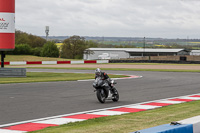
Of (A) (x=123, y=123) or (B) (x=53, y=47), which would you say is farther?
(B) (x=53, y=47)

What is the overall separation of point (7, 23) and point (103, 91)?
18809 mm

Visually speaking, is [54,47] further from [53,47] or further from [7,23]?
[7,23]

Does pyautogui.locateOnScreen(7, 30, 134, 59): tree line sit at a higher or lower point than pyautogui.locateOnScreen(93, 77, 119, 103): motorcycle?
higher

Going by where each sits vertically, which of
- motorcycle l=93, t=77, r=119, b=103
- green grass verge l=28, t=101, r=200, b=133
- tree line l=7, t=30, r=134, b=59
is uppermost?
tree line l=7, t=30, r=134, b=59

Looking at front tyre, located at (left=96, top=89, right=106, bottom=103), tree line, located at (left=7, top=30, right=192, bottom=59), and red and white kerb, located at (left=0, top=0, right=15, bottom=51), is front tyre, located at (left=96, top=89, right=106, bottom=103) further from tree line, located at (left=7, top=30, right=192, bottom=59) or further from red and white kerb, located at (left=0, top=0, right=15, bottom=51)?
tree line, located at (left=7, top=30, right=192, bottom=59)

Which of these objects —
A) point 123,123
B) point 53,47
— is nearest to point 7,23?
point 123,123

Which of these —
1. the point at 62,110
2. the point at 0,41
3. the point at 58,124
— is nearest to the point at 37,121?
the point at 58,124

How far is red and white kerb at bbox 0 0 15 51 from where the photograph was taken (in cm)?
3119

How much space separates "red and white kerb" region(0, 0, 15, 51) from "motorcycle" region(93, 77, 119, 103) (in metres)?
18.5

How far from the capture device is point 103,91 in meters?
14.7

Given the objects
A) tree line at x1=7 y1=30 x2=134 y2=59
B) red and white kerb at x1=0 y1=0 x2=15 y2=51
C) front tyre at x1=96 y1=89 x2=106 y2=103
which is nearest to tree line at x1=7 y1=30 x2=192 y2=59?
tree line at x1=7 y1=30 x2=134 y2=59

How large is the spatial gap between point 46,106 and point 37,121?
3374 mm

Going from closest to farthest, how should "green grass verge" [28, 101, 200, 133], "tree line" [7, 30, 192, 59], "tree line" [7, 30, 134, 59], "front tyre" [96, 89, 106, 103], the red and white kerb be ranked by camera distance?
"green grass verge" [28, 101, 200, 133]
"front tyre" [96, 89, 106, 103]
the red and white kerb
"tree line" [7, 30, 134, 59]
"tree line" [7, 30, 192, 59]

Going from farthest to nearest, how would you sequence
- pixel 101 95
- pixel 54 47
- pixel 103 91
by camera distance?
1. pixel 54 47
2. pixel 103 91
3. pixel 101 95
